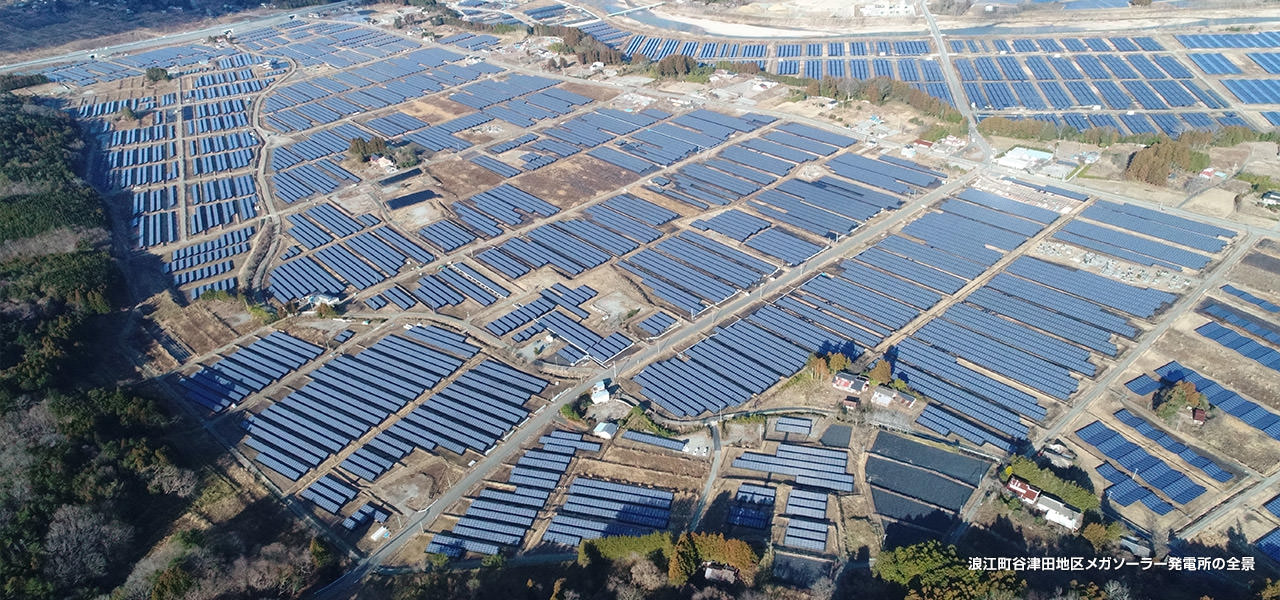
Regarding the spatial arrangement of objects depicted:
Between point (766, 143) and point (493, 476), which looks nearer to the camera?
point (493, 476)

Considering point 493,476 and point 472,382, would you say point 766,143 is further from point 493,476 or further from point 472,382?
point 493,476

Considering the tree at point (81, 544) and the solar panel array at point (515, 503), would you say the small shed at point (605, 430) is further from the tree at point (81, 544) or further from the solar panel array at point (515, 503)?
the tree at point (81, 544)

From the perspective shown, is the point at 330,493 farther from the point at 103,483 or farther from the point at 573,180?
the point at 573,180

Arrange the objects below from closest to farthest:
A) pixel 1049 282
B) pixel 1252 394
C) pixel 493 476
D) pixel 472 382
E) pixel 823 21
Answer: pixel 493 476 < pixel 1252 394 < pixel 472 382 < pixel 1049 282 < pixel 823 21

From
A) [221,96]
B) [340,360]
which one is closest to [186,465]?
[340,360]

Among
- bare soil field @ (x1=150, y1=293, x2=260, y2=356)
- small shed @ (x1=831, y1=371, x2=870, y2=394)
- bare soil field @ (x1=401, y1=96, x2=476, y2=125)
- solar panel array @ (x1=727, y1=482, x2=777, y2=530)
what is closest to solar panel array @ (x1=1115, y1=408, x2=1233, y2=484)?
small shed @ (x1=831, y1=371, x2=870, y2=394)

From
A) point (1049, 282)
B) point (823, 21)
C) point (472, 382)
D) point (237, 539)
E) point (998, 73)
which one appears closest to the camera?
point (237, 539)

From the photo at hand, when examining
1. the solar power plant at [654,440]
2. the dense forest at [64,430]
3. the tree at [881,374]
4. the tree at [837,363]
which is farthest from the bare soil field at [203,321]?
the tree at [881,374]
